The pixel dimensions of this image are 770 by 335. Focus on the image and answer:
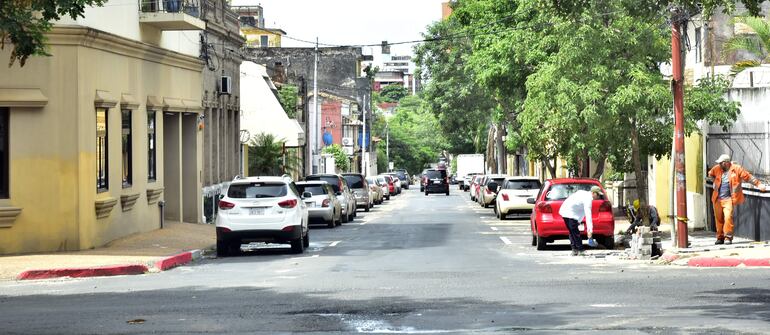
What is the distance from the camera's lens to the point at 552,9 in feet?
62.6

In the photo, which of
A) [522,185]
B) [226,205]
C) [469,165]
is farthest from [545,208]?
[469,165]

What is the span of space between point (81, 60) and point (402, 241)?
30.1 feet

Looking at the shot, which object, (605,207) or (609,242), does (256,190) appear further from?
(609,242)

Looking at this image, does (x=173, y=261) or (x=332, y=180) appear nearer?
(x=173, y=261)

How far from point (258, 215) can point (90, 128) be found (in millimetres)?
3833

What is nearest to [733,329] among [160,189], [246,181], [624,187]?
[246,181]

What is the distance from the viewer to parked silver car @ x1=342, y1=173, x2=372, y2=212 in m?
53.2

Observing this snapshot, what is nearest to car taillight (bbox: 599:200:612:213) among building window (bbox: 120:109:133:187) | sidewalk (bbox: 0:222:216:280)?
sidewalk (bbox: 0:222:216:280)

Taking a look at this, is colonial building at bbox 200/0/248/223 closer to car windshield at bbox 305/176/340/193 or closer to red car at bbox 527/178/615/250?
car windshield at bbox 305/176/340/193

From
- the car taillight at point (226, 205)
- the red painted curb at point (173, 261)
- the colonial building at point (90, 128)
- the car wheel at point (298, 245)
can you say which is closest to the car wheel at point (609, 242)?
the car wheel at point (298, 245)

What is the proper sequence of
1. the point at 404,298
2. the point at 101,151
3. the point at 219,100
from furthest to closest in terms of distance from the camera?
the point at 219,100
the point at 101,151
the point at 404,298

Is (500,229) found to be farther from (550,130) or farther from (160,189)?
(160,189)

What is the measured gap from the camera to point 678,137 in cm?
2397

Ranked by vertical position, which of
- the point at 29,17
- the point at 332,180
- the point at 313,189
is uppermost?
the point at 29,17
